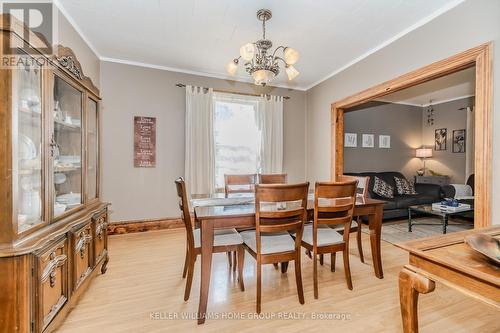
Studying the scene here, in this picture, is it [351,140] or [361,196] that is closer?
[361,196]

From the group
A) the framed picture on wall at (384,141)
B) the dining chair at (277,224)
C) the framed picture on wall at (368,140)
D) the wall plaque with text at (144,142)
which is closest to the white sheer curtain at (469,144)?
the framed picture on wall at (384,141)

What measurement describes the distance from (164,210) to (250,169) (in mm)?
1641

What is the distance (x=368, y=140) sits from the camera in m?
5.48

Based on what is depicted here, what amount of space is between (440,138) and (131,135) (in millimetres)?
6939

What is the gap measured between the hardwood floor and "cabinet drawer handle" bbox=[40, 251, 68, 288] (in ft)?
1.42

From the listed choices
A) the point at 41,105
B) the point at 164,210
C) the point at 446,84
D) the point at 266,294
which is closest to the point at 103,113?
the point at 164,210

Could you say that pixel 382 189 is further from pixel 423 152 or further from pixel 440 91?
pixel 440 91

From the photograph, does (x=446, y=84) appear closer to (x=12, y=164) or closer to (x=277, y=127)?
(x=277, y=127)

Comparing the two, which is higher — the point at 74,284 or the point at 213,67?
the point at 213,67

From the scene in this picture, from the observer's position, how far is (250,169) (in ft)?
14.1

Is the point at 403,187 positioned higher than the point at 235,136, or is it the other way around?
the point at 235,136

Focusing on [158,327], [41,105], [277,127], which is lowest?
[158,327]

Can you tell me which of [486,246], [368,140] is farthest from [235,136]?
[486,246]

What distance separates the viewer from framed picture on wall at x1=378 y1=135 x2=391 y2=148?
5.63 m
